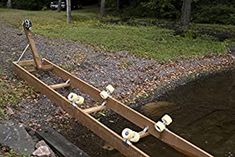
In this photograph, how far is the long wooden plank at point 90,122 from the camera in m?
7.59

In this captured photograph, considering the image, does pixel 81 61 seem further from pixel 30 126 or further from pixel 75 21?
pixel 75 21

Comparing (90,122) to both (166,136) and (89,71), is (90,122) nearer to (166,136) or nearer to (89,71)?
(166,136)

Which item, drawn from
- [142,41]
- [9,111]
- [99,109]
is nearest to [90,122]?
[99,109]

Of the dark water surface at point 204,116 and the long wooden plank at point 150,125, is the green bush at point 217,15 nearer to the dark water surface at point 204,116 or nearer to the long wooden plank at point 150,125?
the dark water surface at point 204,116

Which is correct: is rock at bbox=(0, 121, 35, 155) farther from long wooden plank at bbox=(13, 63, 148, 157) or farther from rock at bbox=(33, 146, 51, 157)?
long wooden plank at bbox=(13, 63, 148, 157)

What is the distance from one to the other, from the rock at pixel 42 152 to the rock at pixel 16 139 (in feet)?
Result: 0.34

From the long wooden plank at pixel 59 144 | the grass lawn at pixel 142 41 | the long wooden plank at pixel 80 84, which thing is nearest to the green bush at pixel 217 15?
the grass lawn at pixel 142 41

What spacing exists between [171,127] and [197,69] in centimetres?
718

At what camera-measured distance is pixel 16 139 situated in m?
8.27

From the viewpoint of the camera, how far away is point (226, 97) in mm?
14281

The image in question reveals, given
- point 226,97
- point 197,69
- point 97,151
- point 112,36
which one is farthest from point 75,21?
point 97,151

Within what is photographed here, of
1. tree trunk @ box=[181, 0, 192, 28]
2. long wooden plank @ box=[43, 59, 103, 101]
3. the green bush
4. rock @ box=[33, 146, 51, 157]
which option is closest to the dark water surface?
long wooden plank @ box=[43, 59, 103, 101]

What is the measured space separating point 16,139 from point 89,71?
679 centimetres

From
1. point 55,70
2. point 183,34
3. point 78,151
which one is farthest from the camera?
point 183,34
